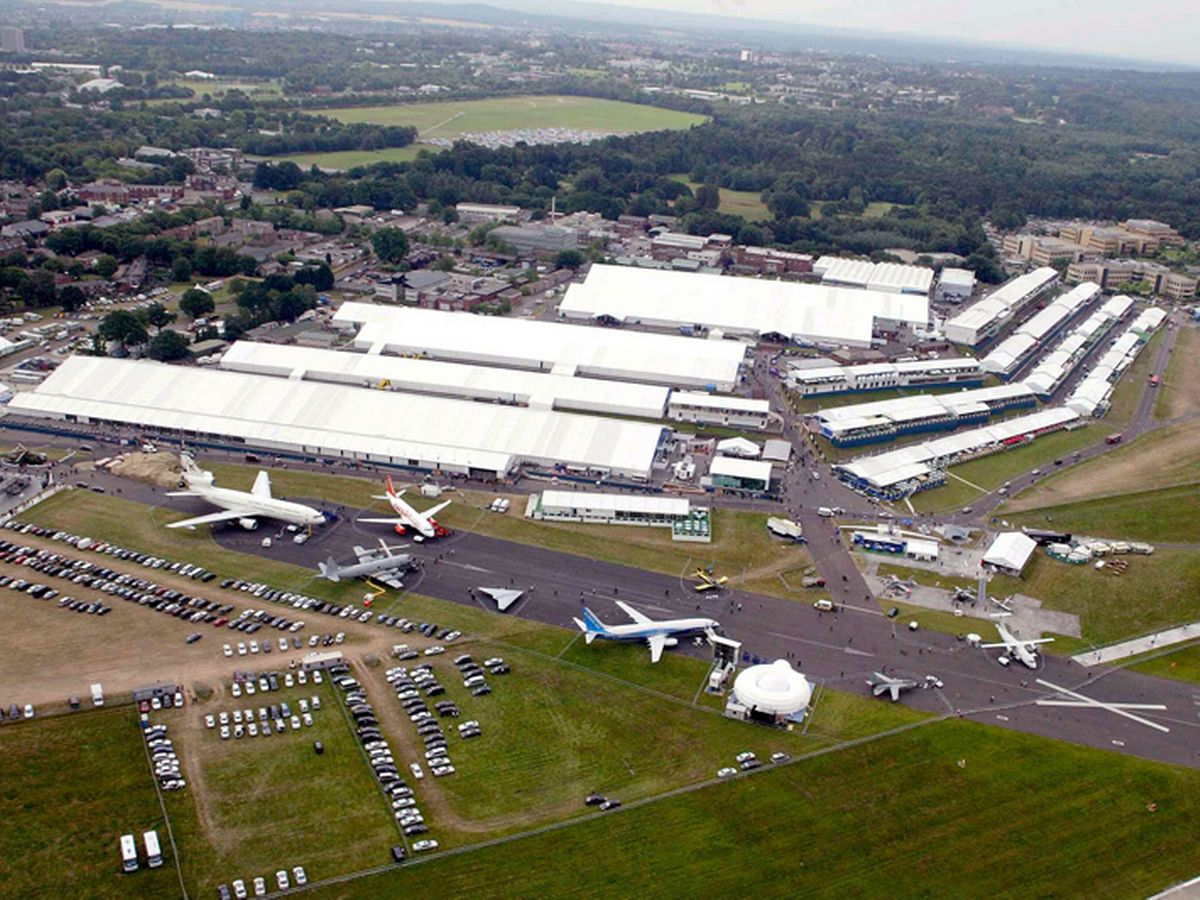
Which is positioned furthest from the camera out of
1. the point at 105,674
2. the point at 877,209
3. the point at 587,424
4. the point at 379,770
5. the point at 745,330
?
the point at 877,209

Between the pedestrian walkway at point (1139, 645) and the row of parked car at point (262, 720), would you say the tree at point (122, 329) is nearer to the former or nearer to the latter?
the row of parked car at point (262, 720)

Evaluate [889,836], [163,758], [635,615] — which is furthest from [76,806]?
[889,836]

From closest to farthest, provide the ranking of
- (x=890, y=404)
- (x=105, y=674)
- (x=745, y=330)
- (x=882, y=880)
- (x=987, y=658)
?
1. (x=882, y=880)
2. (x=105, y=674)
3. (x=987, y=658)
4. (x=890, y=404)
5. (x=745, y=330)

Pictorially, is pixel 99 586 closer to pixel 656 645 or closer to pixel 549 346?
pixel 656 645

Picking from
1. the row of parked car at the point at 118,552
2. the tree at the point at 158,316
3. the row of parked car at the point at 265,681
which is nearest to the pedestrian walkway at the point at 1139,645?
the row of parked car at the point at 265,681

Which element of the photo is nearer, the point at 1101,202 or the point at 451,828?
the point at 451,828

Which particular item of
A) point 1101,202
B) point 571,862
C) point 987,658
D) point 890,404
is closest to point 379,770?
point 571,862

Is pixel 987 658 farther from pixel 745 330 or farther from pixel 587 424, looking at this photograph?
pixel 745 330
